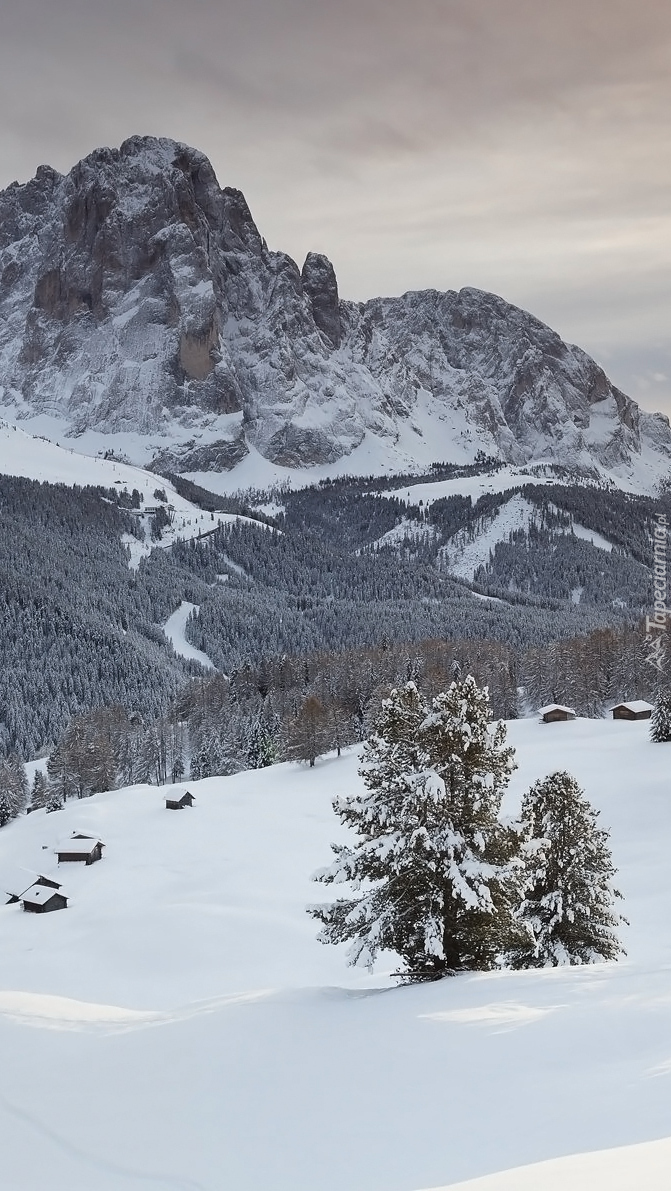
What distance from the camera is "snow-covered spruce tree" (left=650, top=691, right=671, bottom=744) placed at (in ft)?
233

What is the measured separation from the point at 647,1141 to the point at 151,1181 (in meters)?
5.83

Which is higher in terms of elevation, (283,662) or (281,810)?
(283,662)

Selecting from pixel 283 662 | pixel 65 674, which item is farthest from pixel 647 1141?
pixel 65 674

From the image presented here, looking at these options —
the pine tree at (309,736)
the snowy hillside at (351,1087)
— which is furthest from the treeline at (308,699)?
the snowy hillside at (351,1087)

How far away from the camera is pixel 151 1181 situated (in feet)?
33.7

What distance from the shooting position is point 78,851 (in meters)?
59.8

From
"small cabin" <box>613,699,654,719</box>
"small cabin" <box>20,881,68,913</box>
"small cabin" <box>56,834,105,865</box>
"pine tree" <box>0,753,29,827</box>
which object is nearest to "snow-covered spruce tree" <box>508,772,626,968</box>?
"small cabin" <box>20,881,68,913</box>

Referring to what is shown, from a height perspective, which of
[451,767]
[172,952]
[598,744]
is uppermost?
[451,767]

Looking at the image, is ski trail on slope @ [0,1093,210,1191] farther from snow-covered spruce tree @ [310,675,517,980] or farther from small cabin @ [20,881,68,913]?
small cabin @ [20,881,68,913]

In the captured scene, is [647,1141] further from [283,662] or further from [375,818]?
[283,662]

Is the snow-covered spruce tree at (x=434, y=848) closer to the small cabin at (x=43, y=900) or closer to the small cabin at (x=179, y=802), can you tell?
the small cabin at (x=43, y=900)

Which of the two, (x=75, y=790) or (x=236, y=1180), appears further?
(x=75, y=790)

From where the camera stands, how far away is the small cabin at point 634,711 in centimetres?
8956

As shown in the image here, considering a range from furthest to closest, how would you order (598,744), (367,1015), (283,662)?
(283,662) → (598,744) → (367,1015)
